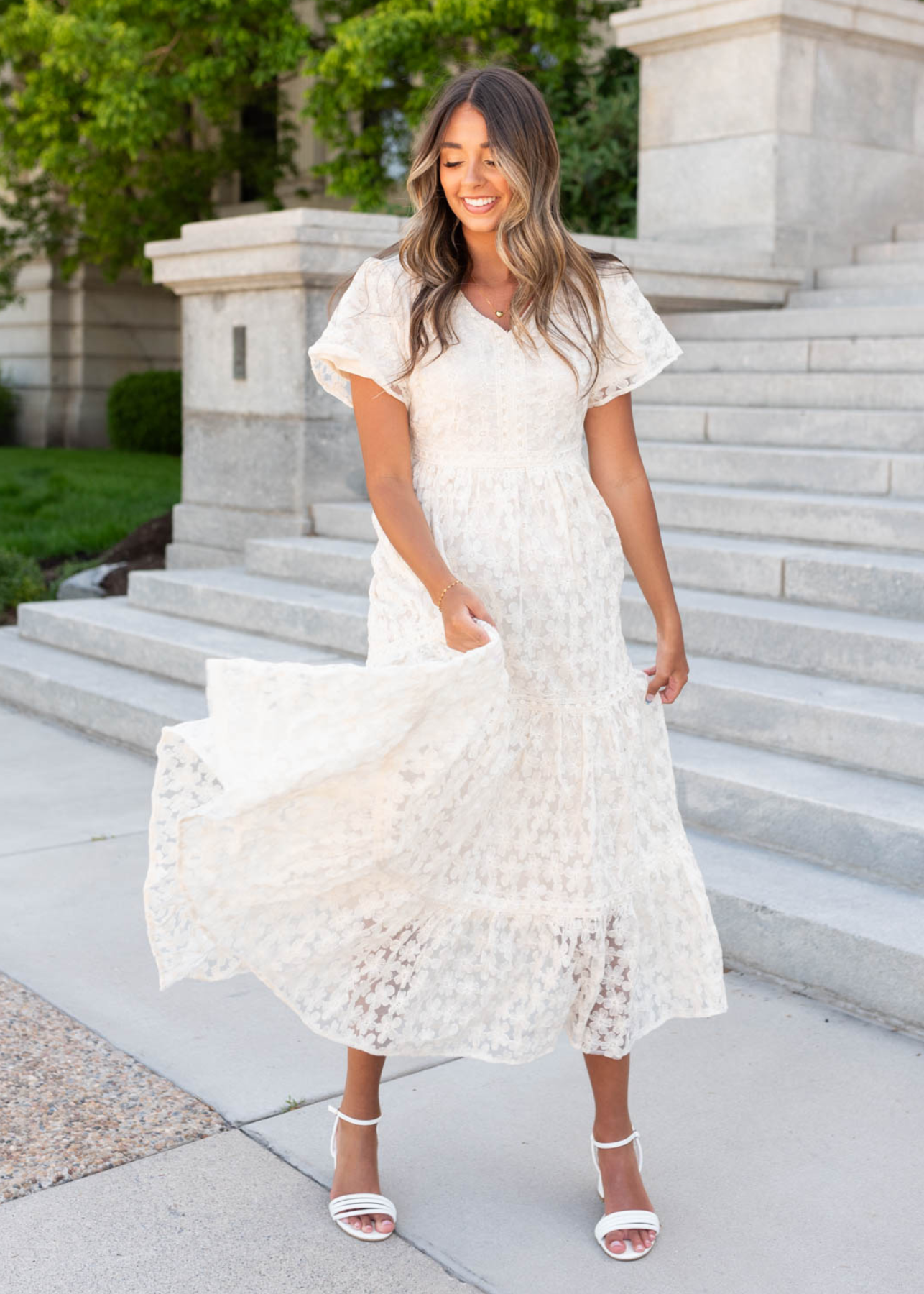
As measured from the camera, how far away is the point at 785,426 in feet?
22.5

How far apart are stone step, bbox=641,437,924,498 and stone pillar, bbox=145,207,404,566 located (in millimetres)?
1591

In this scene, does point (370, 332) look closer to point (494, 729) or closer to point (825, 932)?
point (494, 729)

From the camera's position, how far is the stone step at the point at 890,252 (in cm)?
895

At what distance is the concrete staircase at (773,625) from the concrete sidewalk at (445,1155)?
276 millimetres

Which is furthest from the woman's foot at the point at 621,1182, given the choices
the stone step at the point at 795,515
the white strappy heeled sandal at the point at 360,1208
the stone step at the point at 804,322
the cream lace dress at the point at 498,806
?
the stone step at the point at 804,322

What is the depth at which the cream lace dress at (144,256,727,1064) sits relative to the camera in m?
2.55

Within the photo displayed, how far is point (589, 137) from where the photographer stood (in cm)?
1119

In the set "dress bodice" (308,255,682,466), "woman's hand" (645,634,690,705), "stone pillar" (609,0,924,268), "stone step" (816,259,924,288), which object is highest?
"stone pillar" (609,0,924,268)

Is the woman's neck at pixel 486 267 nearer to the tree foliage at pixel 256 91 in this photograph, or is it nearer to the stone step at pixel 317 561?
the stone step at pixel 317 561

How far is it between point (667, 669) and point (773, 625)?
8.14 feet

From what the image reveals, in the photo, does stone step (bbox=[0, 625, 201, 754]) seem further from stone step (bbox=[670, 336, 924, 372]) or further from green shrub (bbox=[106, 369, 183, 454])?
green shrub (bbox=[106, 369, 183, 454])

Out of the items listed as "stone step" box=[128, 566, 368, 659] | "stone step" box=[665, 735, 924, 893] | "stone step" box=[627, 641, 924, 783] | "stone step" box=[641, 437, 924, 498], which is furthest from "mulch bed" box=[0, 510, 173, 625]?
"stone step" box=[665, 735, 924, 893]

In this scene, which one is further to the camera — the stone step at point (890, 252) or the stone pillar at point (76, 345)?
the stone pillar at point (76, 345)

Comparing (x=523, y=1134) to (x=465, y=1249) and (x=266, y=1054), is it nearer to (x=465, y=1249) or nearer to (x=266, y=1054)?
(x=465, y=1249)
